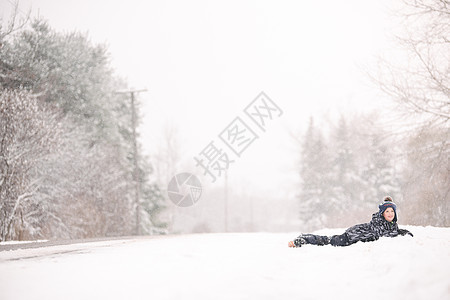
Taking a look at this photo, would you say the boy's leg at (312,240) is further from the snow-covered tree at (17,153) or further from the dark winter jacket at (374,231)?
the snow-covered tree at (17,153)

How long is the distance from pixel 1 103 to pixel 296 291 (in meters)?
12.5

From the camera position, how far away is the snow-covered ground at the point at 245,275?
152 inches

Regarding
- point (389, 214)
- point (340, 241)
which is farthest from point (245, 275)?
point (389, 214)

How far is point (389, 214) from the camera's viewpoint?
6.54m

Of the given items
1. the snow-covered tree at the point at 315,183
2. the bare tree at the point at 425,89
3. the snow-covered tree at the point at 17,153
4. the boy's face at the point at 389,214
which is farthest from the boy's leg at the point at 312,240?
the snow-covered tree at the point at 315,183

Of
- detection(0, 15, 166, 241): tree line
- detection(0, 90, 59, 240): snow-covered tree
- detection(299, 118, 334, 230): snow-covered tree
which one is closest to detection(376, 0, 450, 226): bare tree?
detection(0, 90, 59, 240): snow-covered tree

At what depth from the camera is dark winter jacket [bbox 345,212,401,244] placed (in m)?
6.54

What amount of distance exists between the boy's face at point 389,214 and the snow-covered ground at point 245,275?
1.60ft

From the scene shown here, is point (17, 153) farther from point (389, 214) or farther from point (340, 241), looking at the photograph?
point (389, 214)

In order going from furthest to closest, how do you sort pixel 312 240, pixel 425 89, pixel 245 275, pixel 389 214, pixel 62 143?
pixel 62 143
pixel 425 89
pixel 312 240
pixel 389 214
pixel 245 275

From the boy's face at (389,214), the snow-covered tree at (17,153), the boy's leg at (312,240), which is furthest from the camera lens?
the snow-covered tree at (17,153)

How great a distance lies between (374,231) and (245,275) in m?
3.06

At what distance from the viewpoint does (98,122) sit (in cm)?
2422

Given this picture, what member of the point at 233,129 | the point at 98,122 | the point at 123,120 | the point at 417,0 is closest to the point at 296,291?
the point at 417,0
